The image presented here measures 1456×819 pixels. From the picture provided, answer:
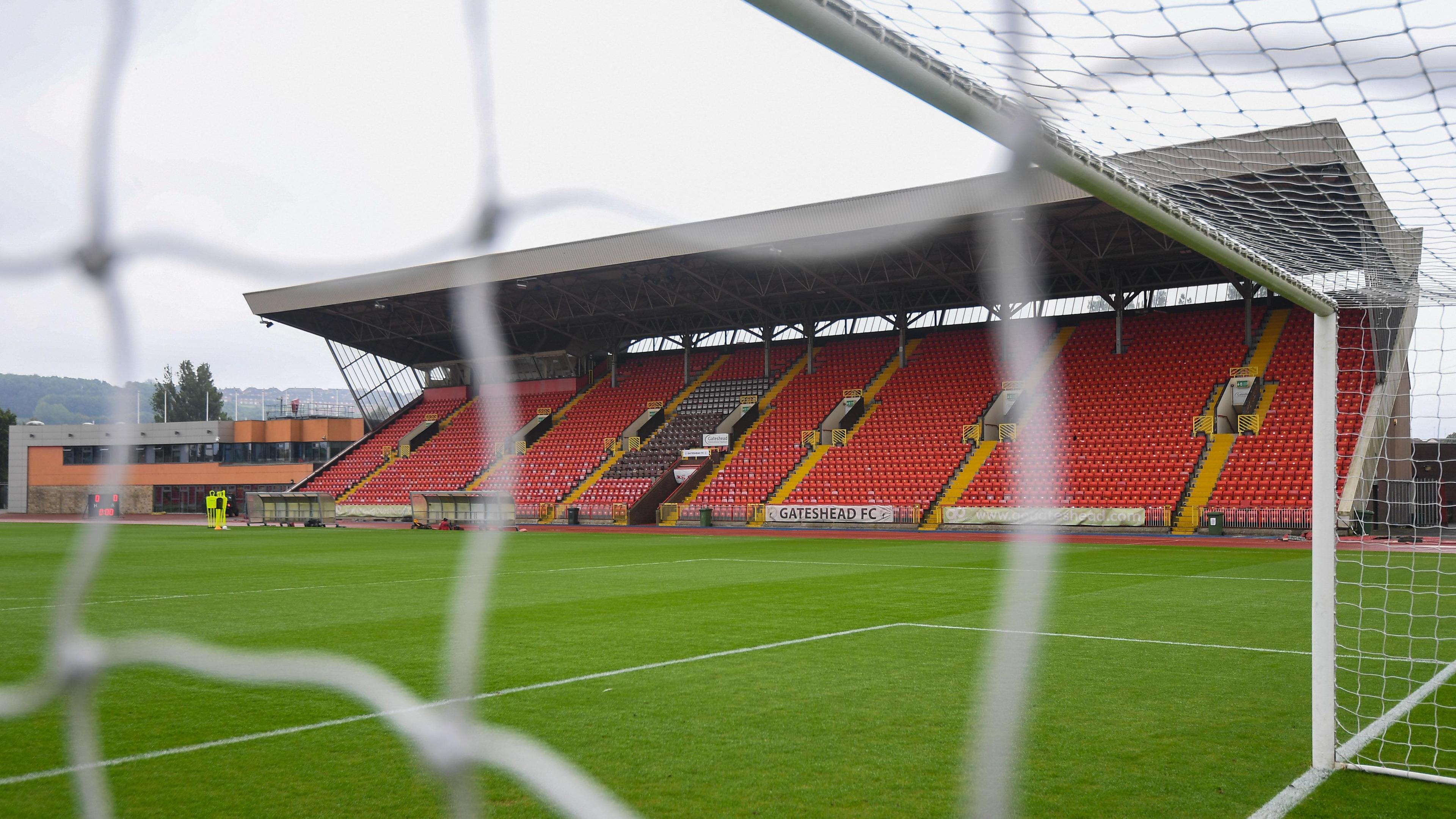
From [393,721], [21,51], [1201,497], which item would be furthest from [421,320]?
[21,51]

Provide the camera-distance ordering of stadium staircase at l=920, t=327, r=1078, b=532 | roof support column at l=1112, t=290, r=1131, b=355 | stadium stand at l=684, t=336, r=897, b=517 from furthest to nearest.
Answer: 1. stadium stand at l=684, t=336, r=897, b=517
2. roof support column at l=1112, t=290, r=1131, b=355
3. stadium staircase at l=920, t=327, r=1078, b=532

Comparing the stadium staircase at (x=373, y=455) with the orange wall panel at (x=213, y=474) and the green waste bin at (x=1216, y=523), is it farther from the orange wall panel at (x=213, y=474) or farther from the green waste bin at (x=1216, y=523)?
the green waste bin at (x=1216, y=523)

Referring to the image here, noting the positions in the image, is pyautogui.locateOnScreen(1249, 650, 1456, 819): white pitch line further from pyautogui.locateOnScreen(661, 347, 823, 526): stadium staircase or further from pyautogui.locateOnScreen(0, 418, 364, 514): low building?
pyautogui.locateOnScreen(0, 418, 364, 514): low building

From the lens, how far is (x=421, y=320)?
22.5 m

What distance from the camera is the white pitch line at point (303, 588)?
9.40 m

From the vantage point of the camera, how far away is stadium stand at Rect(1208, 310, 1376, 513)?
20.5 m

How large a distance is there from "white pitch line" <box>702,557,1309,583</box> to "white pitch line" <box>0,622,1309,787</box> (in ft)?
9.44

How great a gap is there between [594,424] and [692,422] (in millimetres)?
3561

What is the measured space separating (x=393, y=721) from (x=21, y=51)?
3.60 meters

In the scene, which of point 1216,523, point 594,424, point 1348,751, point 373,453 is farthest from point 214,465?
point 1348,751

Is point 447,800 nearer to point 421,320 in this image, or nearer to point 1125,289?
point 421,320

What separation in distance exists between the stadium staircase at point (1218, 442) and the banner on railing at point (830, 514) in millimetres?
6451

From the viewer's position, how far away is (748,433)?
3062 cm

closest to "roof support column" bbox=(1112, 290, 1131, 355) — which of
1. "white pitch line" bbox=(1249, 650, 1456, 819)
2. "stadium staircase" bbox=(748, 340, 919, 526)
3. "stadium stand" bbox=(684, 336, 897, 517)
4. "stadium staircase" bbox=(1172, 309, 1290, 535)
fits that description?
"stadium staircase" bbox=(1172, 309, 1290, 535)
